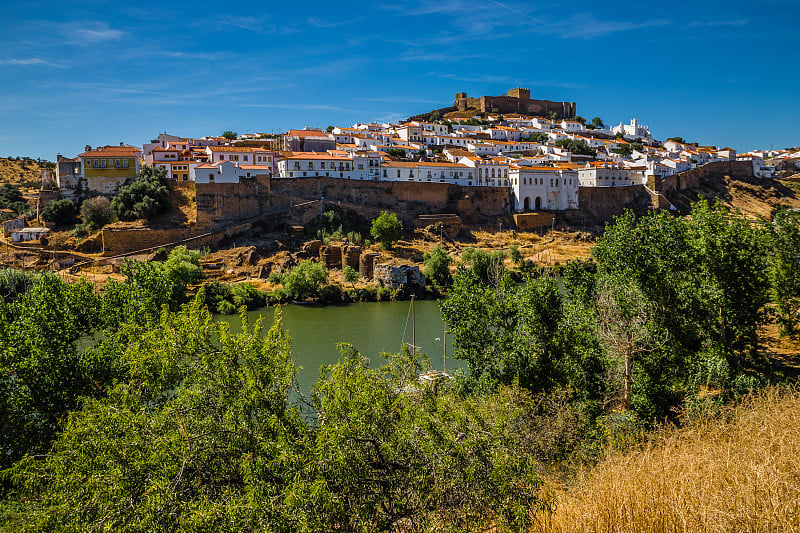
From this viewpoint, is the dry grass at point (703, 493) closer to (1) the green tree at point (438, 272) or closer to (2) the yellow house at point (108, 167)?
(1) the green tree at point (438, 272)

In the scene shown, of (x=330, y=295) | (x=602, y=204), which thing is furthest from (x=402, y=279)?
(x=602, y=204)

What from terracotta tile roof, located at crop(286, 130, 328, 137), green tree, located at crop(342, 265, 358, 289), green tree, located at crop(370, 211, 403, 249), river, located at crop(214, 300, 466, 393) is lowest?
river, located at crop(214, 300, 466, 393)

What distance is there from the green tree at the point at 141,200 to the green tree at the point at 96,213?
0.66 meters


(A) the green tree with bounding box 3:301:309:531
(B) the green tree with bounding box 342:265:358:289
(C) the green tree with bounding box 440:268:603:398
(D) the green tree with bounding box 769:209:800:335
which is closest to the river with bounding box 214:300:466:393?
(B) the green tree with bounding box 342:265:358:289

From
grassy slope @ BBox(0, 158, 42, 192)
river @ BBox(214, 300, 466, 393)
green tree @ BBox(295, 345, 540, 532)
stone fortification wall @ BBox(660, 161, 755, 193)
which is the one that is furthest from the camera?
stone fortification wall @ BBox(660, 161, 755, 193)

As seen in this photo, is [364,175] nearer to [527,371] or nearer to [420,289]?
[420,289]

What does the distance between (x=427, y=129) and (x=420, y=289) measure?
4623 centimetres

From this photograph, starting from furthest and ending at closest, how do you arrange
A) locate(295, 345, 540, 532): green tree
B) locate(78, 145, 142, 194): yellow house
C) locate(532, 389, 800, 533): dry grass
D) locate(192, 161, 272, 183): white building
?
locate(78, 145, 142, 194): yellow house < locate(192, 161, 272, 183): white building < locate(295, 345, 540, 532): green tree < locate(532, 389, 800, 533): dry grass

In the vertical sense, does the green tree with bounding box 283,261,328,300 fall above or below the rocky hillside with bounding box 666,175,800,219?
below

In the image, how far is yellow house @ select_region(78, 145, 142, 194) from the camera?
44531 mm

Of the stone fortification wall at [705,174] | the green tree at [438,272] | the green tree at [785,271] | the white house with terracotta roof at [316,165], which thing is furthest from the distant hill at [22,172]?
the stone fortification wall at [705,174]

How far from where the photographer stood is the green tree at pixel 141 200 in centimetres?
4100

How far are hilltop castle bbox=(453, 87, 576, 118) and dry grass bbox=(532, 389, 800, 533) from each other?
9492 cm

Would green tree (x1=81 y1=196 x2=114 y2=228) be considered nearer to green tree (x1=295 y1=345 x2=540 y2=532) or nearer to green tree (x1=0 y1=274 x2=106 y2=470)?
green tree (x1=0 y1=274 x2=106 y2=470)
